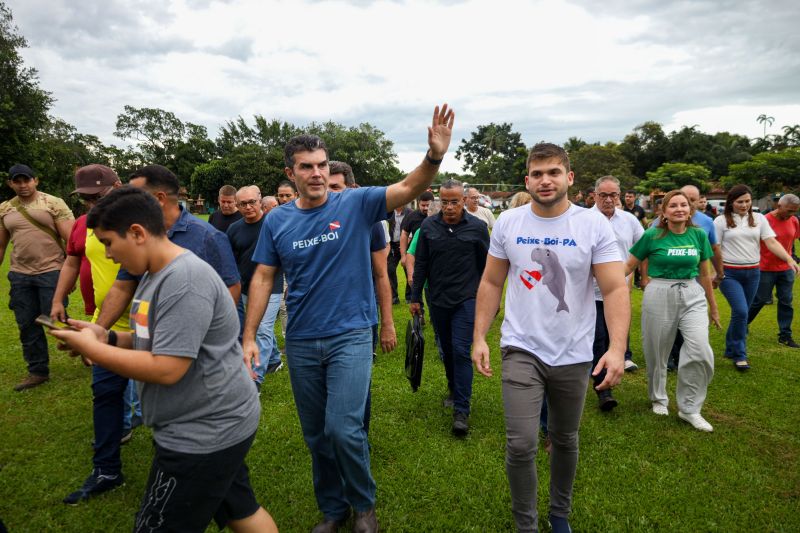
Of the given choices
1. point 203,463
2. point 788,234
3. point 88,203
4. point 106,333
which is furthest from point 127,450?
point 788,234

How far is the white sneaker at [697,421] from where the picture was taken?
14.8 ft

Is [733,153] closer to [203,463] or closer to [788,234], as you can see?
[788,234]

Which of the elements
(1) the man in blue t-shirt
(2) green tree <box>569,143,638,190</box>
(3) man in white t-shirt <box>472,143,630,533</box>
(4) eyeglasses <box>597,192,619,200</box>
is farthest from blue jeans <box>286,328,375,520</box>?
(2) green tree <box>569,143,638,190</box>

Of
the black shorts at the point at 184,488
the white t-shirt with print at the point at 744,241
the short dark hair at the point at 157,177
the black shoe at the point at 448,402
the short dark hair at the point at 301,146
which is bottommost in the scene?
the black shoe at the point at 448,402

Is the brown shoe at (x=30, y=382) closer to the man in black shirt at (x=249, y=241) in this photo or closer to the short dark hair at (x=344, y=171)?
the man in black shirt at (x=249, y=241)

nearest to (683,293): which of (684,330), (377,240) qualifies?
(684,330)

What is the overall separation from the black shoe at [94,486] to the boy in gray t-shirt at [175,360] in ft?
6.15

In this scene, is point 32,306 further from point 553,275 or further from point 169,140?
point 169,140

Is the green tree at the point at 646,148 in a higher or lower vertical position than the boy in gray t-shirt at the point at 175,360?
higher

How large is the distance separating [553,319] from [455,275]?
1969 millimetres

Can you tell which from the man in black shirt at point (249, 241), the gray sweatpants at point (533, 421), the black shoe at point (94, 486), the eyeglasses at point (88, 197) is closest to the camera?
the gray sweatpants at point (533, 421)

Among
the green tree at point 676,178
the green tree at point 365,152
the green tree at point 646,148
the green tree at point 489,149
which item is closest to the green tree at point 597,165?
the green tree at point 676,178

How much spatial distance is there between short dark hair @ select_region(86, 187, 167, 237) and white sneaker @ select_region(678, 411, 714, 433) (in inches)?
191

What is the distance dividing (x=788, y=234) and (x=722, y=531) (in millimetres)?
6007
